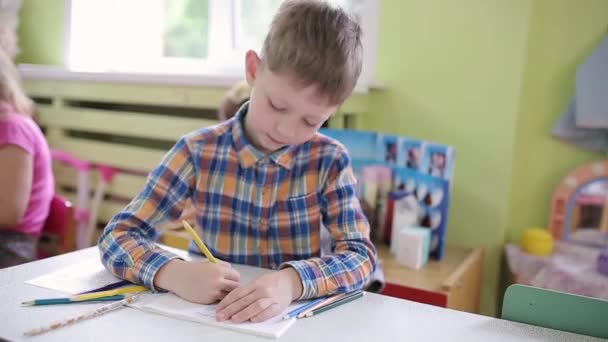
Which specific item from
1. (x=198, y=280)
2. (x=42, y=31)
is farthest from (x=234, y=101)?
(x=42, y=31)

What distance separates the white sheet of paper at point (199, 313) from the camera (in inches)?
26.8

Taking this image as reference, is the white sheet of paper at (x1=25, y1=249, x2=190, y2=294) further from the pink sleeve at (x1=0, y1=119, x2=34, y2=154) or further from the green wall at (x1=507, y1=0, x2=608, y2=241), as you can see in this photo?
the green wall at (x1=507, y1=0, x2=608, y2=241)

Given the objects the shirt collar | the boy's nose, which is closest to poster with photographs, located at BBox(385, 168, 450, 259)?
the shirt collar

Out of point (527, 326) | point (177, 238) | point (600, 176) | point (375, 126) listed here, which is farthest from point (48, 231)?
point (600, 176)

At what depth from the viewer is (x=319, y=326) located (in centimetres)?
Answer: 71

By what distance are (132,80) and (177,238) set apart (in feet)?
2.51

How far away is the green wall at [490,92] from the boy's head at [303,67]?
864mm

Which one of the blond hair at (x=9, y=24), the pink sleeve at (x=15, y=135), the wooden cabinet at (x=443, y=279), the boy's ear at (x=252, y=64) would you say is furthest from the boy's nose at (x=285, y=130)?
the blond hair at (x=9, y=24)

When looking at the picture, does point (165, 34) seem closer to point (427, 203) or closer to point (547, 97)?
point (427, 203)

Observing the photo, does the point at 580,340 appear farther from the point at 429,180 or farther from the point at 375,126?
the point at 375,126

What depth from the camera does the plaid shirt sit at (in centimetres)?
95

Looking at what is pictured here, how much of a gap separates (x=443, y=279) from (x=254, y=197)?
63 centimetres

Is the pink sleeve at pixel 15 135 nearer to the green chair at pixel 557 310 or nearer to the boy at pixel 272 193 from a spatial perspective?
the boy at pixel 272 193

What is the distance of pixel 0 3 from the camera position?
237cm
